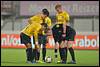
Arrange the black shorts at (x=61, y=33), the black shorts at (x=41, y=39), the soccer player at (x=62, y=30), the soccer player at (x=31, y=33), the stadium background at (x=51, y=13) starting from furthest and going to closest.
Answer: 1. the stadium background at (x=51, y=13)
2. the black shorts at (x=41, y=39)
3. the soccer player at (x=31, y=33)
4. the black shorts at (x=61, y=33)
5. the soccer player at (x=62, y=30)

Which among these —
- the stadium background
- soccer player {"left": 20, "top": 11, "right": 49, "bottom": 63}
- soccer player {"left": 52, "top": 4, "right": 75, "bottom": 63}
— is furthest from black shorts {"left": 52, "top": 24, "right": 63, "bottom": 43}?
the stadium background

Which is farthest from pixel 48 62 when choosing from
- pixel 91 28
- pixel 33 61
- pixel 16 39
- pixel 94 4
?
pixel 94 4

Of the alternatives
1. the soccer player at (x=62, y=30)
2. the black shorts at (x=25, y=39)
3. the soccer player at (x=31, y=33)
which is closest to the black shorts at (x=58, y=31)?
the soccer player at (x=62, y=30)

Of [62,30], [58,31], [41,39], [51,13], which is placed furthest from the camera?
[51,13]

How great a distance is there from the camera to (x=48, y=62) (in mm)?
14461

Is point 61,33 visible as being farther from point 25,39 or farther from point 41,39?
point 25,39

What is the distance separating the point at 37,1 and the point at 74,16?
3.10 metres

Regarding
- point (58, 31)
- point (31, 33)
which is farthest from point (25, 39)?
point (58, 31)

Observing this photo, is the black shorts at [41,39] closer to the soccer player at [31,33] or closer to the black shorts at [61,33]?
the soccer player at [31,33]

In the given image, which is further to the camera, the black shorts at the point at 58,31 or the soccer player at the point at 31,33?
the soccer player at the point at 31,33

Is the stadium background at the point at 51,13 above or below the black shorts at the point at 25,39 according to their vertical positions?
above

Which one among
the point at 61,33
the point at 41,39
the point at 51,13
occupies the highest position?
the point at 51,13

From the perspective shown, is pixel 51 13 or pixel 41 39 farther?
pixel 51 13

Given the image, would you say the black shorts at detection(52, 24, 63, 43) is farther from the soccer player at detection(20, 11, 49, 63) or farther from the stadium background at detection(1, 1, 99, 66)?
the stadium background at detection(1, 1, 99, 66)
